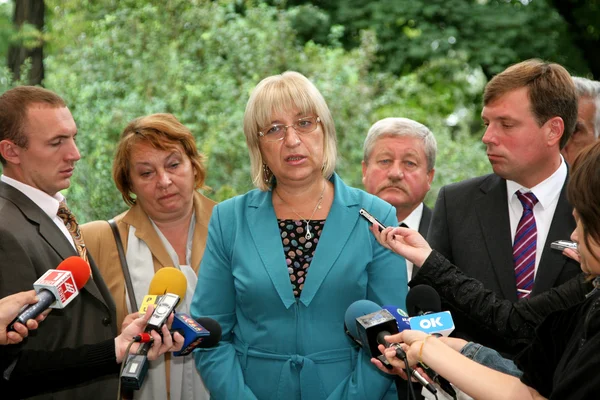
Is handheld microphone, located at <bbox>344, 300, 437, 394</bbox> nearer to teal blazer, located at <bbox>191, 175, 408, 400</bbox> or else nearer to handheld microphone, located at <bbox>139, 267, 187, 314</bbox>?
teal blazer, located at <bbox>191, 175, 408, 400</bbox>

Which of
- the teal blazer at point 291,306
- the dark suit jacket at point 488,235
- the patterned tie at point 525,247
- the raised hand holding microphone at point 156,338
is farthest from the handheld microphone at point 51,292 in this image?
the patterned tie at point 525,247

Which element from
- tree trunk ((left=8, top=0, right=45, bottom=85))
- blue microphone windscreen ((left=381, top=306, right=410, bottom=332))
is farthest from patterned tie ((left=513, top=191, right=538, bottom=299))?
tree trunk ((left=8, top=0, right=45, bottom=85))

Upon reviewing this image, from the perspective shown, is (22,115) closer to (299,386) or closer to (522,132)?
(299,386)

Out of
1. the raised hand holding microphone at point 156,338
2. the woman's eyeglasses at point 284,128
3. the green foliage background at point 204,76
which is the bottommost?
the raised hand holding microphone at point 156,338

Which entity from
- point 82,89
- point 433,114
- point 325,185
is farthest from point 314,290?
point 433,114

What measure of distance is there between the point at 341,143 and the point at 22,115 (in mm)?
5112

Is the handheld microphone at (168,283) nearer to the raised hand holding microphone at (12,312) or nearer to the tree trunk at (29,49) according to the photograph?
the raised hand holding microphone at (12,312)

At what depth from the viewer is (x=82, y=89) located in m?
7.51

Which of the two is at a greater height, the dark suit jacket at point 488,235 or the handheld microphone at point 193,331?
the dark suit jacket at point 488,235

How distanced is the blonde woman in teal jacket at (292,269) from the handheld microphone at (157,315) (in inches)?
6.2

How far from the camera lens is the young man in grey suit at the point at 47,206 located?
369cm

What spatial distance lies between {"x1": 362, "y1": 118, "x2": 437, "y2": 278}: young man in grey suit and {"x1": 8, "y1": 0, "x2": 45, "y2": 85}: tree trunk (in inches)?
144

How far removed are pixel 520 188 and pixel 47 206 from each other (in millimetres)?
2349

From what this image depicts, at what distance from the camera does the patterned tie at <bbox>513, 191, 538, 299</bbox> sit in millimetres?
3684
